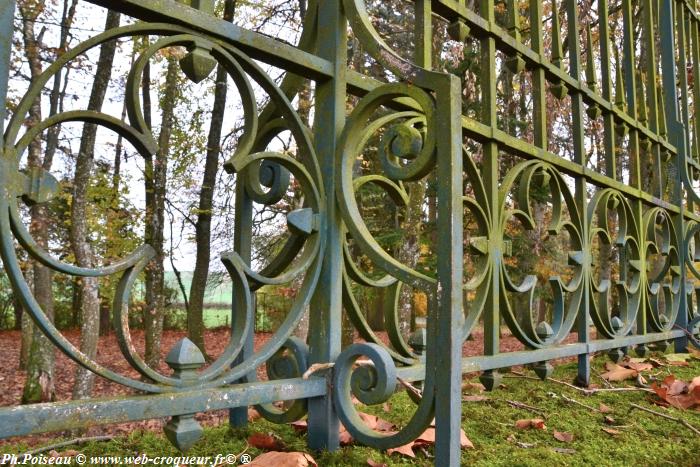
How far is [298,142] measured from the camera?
52.3 inches

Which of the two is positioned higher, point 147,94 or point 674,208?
point 147,94

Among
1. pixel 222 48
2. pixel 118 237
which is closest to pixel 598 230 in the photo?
pixel 222 48

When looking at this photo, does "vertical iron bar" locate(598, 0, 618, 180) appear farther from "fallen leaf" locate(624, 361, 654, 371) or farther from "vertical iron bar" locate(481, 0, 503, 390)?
"vertical iron bar" locate(481, 0, 503, 390)

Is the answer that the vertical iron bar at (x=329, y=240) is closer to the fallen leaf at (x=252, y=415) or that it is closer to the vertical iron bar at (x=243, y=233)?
the vertical iron bar at (x=243, y=233)

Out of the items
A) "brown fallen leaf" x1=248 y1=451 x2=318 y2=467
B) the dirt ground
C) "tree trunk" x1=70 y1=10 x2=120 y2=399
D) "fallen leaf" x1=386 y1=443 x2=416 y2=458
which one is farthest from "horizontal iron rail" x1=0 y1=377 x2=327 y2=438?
"tree trunk" x1=70 y1=10 x2=120 y2=399

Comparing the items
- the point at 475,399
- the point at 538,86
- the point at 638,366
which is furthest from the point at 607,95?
the point at 475,399

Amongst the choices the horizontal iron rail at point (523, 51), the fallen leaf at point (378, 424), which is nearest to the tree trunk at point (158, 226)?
the horizontal iron rail at point (523, 51)

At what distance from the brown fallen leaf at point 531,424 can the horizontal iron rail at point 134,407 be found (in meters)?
0.71

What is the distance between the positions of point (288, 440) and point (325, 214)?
0.56 meters

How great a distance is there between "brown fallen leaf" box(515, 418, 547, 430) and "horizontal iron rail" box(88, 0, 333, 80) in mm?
1085

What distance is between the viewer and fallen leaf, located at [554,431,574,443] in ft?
5.00

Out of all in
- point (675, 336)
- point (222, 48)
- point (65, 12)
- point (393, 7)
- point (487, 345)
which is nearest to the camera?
point (222, 48)

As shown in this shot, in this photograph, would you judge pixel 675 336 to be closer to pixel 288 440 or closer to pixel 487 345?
pixel 487 345

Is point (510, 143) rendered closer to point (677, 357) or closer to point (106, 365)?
point (677, 357)
